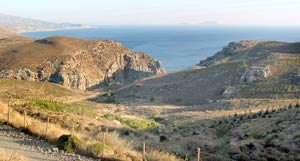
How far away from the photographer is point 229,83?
2272 inches

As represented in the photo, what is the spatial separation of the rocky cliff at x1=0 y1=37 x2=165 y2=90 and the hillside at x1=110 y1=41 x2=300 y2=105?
15403 mm

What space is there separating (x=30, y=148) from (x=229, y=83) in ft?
156

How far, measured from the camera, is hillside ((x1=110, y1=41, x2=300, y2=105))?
163 feet

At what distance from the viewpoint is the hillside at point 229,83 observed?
49812 millimetres

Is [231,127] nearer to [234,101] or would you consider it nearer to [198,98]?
[234,101]

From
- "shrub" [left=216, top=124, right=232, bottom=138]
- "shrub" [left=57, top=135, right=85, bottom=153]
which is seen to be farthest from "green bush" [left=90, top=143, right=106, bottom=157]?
"shrub" [left=216, top=124, right=232, bottom=138]

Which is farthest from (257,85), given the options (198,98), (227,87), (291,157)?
(291,157)

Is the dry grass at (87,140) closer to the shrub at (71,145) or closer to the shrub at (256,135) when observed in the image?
the shrub at (71,145)

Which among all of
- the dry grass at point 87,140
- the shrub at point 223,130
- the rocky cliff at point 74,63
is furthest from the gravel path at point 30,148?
the rocky cliff at point 74,63

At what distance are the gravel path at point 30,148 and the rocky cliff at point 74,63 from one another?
5771 cm

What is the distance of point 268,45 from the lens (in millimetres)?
76688

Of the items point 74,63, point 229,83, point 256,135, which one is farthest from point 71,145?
point 74,63

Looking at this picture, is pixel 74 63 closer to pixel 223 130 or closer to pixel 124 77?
pixel 124 77

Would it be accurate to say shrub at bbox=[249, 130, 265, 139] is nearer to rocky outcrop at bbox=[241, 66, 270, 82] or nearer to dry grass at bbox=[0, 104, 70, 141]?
dry grass at bbox=[0, 104, 70, 141]
